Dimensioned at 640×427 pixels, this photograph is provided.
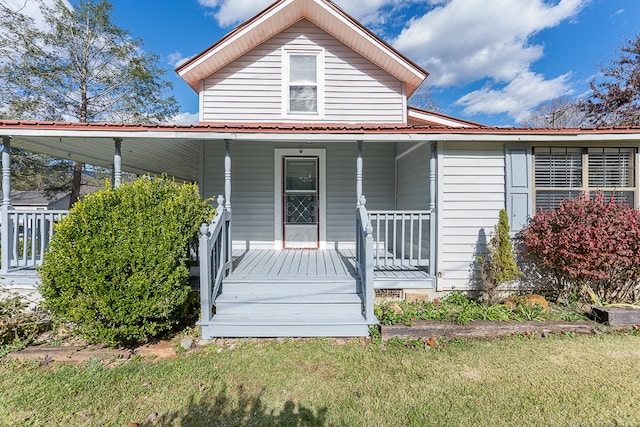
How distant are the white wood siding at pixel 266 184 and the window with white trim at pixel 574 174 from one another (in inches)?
111

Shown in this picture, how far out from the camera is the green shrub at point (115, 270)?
336 centimetres

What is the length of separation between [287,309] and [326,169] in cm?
349

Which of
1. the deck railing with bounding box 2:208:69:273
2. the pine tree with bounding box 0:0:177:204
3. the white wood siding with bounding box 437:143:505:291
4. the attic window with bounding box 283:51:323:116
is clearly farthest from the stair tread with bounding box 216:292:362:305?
the pine tree with bounding box 0:0:177:204

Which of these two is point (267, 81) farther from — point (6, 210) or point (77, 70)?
point (77, 70)

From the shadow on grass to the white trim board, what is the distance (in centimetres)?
399

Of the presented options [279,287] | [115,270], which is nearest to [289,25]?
[279,287]

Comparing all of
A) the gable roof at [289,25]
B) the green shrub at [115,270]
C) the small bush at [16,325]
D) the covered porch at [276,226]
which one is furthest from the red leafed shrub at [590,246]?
the small bush at [16,325]

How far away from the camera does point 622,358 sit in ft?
10.6

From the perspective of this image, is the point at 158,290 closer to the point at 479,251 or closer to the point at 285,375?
the point at 285,375

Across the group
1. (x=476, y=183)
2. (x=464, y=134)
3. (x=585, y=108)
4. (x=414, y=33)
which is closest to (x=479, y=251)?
(x=476, y=183)

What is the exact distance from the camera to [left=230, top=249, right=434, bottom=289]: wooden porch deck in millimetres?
4383

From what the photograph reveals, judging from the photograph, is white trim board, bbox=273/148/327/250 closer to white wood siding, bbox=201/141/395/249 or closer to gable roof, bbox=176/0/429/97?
white wood siding, bbox=201/141/395/249

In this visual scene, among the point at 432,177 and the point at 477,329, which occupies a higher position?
the point at 432,177

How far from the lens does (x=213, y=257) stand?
3.85 m
